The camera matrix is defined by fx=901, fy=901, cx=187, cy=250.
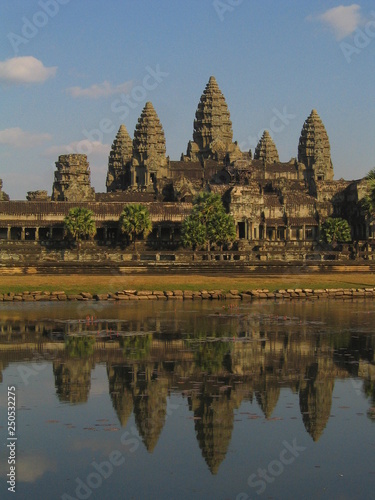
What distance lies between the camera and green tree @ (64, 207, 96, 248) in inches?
4067

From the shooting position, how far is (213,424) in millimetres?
21578

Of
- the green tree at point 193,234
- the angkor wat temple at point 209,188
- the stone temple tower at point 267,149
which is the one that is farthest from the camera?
the stone temple tower at point 267,149

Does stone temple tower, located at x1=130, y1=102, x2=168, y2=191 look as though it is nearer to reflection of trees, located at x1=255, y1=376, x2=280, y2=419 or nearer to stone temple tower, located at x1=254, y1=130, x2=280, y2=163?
stone temple tower, located at x1=254, y1=130, x2=280, y2=163

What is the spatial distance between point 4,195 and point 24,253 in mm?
43213

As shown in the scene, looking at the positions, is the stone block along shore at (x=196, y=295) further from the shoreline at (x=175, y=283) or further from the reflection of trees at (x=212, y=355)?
the reflection of trees at (x=212, y=355)

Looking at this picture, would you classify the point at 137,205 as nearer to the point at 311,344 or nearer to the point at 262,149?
the point at 262,149

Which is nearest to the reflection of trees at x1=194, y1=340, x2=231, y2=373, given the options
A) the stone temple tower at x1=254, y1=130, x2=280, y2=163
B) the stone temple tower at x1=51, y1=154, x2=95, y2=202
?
the stone temple tower at x1=51, y1=154, x2=95, y2=202

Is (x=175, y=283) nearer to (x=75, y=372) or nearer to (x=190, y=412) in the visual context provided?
(x=75, y=372)

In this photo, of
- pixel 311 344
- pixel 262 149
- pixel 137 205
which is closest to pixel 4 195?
pixel 137 205

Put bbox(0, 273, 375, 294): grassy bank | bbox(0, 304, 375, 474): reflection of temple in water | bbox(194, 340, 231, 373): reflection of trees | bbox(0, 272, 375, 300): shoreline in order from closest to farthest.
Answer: bbox(0, 304, 375, 474): reflection of temple in water, bbox(194, 340, 231, 373): reflection of trees, bbox(0, 272, 375, 300): shoreline, bbox(0, 273, 375, 294): grassy bank

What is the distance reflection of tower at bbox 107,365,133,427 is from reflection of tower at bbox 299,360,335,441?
446 centimetres

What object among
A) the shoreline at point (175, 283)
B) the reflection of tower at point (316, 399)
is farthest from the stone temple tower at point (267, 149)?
the reflection of tower at point (316, 399)

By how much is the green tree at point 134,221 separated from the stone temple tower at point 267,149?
63.6 m

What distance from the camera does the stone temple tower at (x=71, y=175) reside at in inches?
4961
